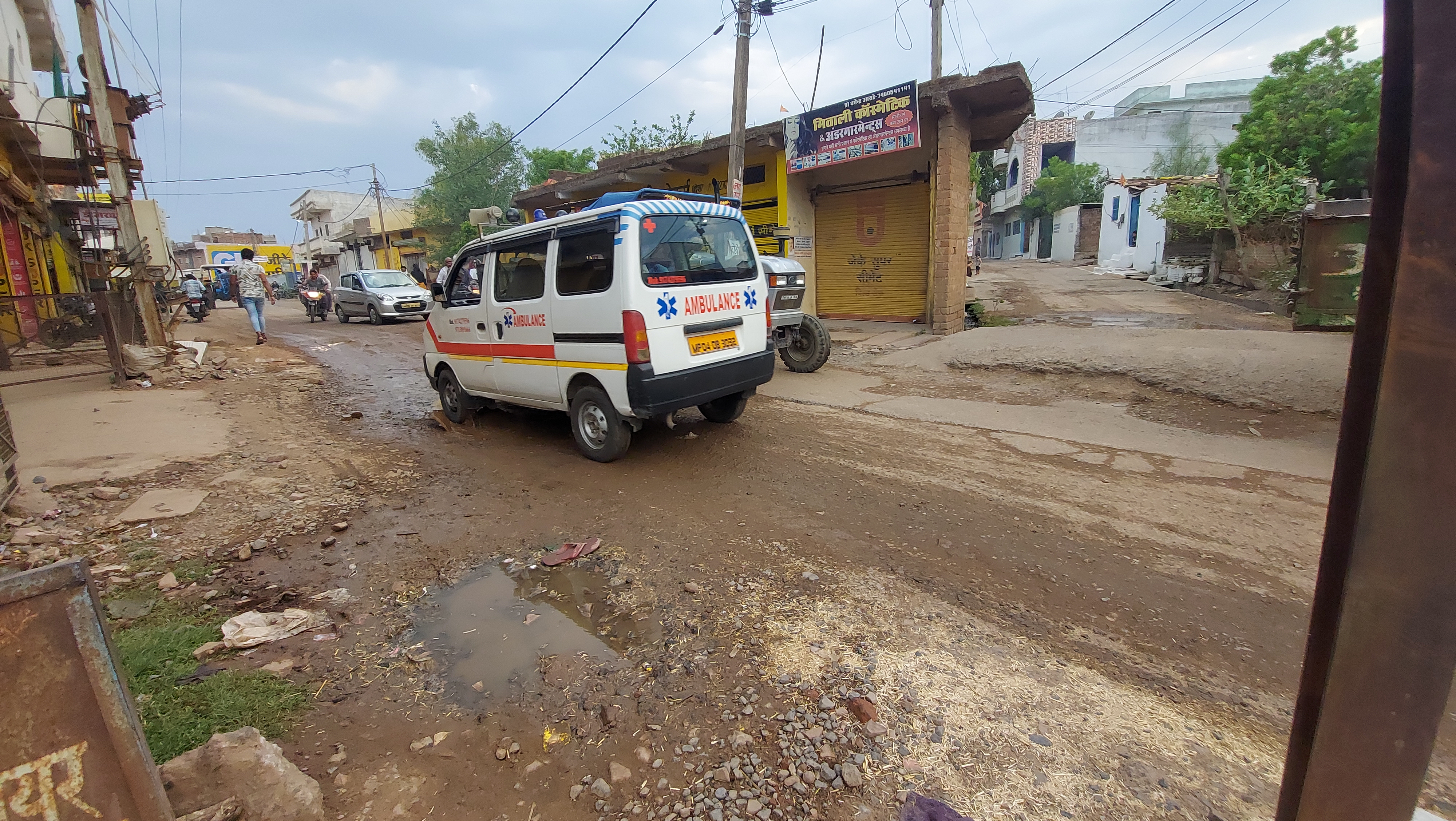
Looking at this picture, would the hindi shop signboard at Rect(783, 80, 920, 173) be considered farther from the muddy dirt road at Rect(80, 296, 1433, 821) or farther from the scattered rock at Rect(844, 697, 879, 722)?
the scattered rock at Rect(844, 697, 879, 722)

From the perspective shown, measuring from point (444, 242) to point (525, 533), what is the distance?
34.0 meters

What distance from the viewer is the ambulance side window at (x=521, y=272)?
17.3 ft

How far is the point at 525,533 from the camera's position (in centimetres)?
399

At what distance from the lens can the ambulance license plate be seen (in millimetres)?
4938

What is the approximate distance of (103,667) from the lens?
1291 millimetres

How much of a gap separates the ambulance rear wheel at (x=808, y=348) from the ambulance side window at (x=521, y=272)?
4.17 meters

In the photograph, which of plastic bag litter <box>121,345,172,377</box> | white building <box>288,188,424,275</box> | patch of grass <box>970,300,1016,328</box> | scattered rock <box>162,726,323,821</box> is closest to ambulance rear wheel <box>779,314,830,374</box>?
patch of grass <box>970,300,1016,328</box>

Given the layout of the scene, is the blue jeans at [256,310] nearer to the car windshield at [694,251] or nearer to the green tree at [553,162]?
the car windshield at [694,251]

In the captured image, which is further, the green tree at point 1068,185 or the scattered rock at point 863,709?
the green tree at point 1068,185

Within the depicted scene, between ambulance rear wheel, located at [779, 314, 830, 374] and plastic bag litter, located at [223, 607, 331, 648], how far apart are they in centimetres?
667

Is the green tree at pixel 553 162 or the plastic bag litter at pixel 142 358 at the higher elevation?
the green tree at pixel 553 162

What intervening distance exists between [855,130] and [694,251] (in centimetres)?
796

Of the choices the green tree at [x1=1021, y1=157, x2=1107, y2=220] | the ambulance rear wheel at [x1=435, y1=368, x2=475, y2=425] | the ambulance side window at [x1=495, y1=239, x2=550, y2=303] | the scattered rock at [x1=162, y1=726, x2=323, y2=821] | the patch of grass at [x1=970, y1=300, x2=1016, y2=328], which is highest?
the green tree at [x1=1021, y1=157, x2=1107, y2=220]

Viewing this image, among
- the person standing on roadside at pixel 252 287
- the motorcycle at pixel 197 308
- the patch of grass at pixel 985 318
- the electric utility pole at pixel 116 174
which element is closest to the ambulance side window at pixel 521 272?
the electric utility pole at pixel 116 174
